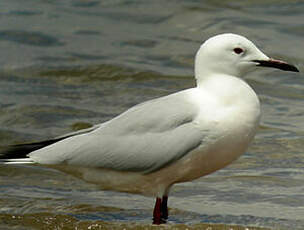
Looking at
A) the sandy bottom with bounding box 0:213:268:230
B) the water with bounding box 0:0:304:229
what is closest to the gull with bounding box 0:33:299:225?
the sandy bottom with bounding box 0:213:268:230

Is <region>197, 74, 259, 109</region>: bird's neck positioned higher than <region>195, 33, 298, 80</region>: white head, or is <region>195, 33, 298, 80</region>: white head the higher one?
<region>195, 33, 298, 80</region>: white head

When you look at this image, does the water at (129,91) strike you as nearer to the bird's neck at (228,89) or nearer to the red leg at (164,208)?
the red leg at (164,208)

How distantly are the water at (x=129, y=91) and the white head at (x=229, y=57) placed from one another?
1263 millimetres

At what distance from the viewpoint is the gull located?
6238 mm

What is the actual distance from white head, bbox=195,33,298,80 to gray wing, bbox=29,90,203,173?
0.32 meters

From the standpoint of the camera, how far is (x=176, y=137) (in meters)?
6.30

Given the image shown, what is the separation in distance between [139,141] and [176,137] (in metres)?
0.32

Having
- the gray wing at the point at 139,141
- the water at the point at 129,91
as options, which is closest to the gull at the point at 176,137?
the gray wing at the point at 139,141

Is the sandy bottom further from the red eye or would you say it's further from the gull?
the red eye

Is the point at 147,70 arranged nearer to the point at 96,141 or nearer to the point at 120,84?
the point at 120,84

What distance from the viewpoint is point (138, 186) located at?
6.59 meters

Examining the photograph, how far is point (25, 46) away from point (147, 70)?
7.96 feet

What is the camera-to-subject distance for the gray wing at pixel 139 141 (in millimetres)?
6297

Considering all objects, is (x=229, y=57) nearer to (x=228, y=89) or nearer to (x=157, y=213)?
(x=228, y=89)
